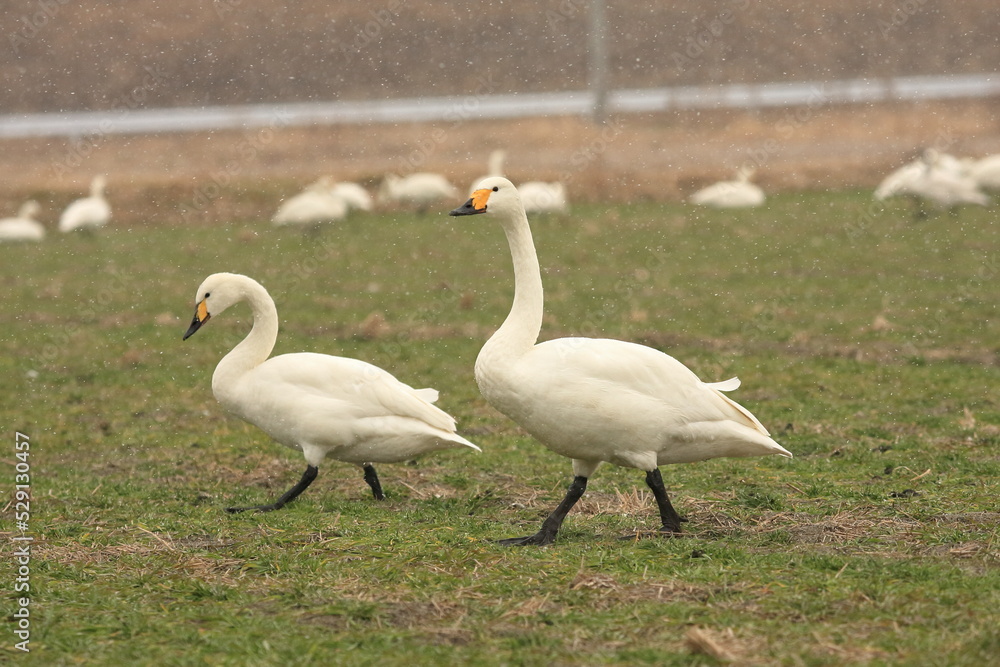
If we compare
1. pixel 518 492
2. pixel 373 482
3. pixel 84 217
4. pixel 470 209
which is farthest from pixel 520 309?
pixel 84 217

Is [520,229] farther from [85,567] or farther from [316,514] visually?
[85,567]

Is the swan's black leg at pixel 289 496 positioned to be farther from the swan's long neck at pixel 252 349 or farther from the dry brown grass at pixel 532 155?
the dry brown grass at pixel 532 155

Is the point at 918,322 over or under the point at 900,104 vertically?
under

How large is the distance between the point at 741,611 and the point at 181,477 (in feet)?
14.5

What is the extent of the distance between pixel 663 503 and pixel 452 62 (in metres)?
46.6

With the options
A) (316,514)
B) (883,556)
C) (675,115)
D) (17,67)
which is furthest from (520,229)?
(17,67)

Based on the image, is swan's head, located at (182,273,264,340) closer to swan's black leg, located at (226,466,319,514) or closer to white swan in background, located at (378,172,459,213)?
swan's black leg, located at (226,466,319,514)

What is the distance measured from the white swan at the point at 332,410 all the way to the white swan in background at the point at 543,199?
14346mm

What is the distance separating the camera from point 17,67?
48.6 m

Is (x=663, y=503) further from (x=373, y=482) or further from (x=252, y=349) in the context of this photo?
(x=252, y=349)

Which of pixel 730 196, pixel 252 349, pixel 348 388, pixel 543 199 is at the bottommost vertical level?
pixel 348 388

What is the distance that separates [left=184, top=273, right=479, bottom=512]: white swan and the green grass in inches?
12.3

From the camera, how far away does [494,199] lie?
6.46 m

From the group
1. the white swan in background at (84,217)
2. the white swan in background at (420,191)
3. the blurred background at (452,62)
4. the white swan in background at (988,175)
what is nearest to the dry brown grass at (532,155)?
the blurred background at (452,62)
